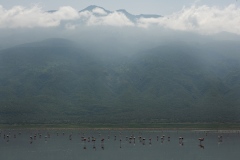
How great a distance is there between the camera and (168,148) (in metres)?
150

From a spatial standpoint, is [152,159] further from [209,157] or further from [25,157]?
[25,157]

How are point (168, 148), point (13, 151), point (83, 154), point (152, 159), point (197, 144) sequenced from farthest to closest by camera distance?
point (197, 144) < point (168, 148) < point (13, 151) < point (83, 154) < point (152, 159)

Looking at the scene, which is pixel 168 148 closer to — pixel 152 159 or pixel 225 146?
pixel 225 146

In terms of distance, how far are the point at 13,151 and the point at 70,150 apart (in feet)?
59.8

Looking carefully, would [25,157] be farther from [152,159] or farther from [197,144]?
[197,144]

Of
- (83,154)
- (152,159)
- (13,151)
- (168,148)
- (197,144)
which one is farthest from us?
(197,144)

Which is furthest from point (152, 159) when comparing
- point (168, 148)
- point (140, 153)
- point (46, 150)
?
point (46, 150)

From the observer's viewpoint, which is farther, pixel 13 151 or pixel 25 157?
pixel 13 151

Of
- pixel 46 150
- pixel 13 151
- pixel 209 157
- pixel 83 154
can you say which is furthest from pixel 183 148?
pixel 13 151

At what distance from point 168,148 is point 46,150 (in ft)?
136

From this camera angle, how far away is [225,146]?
506 ft

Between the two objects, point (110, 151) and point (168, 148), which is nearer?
point (110, 151)

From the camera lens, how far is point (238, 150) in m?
140

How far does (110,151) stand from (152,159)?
24.2 meters
